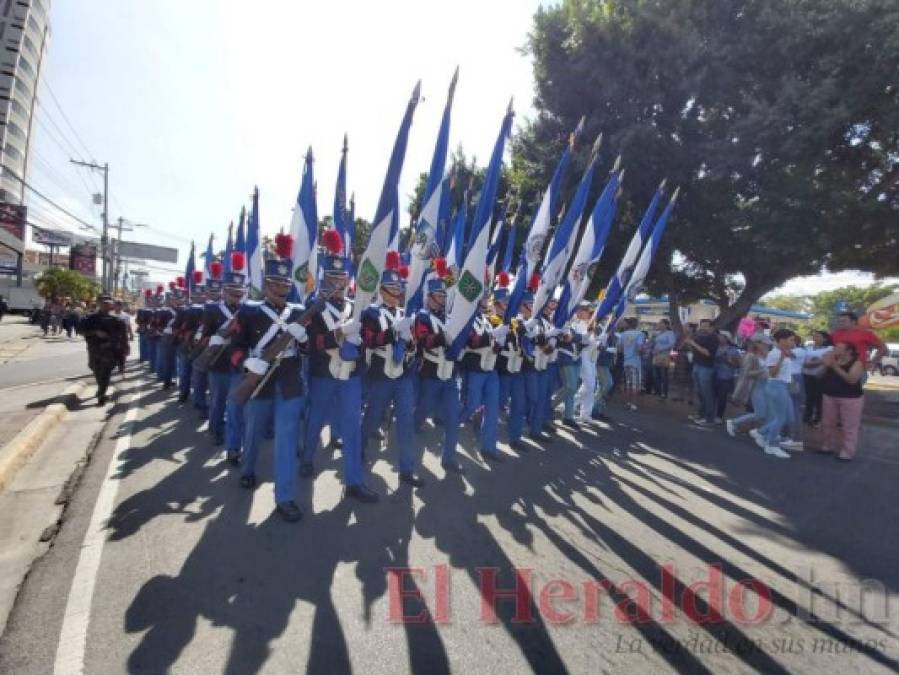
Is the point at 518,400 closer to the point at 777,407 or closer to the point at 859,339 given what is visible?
the point at 777,407

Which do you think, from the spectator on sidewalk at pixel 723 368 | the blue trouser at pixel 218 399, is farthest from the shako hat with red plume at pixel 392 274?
the spectator on sidewalk at pixel 723 368

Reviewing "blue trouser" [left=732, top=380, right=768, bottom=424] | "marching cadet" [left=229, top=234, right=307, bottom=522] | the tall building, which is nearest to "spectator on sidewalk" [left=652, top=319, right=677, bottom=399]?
"blue trouser" [left=732, top=380, right=768, bottom=424]

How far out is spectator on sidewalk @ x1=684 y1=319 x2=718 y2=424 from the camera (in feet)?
30.6

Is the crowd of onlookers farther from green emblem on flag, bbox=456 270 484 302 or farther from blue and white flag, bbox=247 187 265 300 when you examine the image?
blue and white flag, bbox=247 187 265 300

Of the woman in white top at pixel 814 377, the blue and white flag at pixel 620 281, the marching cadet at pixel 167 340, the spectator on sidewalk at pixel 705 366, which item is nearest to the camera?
the blue and white flag at pixel 620 281

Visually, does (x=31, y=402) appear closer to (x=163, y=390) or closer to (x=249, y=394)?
(x=163, y=390)

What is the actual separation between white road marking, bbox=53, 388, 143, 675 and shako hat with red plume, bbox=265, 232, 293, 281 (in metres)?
2.19

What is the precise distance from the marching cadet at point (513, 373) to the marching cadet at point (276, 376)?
2759 millimetres

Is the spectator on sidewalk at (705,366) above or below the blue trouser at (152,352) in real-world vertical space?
above

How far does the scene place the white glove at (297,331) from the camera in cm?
408

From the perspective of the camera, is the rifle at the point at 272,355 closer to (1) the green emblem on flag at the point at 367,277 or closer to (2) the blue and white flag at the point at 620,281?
(1) the green emblem on flag at the point at 367,277

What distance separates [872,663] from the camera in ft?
8.86

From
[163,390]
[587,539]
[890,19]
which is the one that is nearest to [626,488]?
[587,539]

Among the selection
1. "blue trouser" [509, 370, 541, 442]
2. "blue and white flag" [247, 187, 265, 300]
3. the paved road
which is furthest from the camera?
"blue and white flag" [247, 187, 265, 300]
